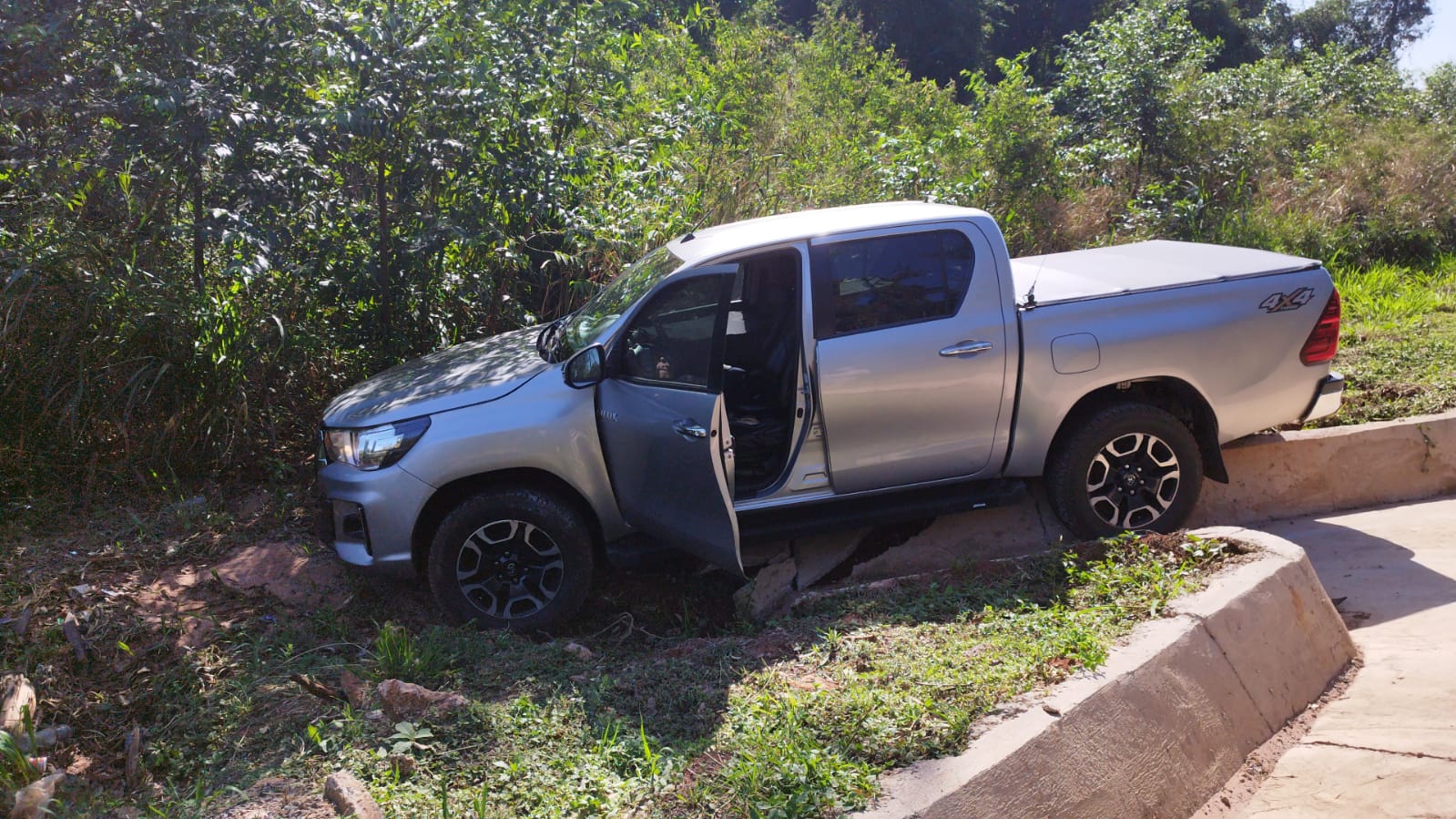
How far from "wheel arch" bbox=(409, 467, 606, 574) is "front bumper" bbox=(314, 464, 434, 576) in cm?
6

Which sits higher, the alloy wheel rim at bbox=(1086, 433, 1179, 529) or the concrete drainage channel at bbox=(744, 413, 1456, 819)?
the alloy wheel rim at bbox=(1086, 433, 1179, 529)

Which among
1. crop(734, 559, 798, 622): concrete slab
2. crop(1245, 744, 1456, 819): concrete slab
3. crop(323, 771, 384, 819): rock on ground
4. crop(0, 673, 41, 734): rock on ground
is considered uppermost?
crop(0, 673, 41, 734): rock on ground

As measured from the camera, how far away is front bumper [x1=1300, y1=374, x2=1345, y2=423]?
5613mm

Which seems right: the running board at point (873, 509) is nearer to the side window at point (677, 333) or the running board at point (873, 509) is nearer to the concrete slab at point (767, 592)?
the concrete slab at point (767, 592)

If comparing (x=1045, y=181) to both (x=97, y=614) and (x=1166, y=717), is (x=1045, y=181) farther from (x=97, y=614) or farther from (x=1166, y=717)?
(x=97, y=614)

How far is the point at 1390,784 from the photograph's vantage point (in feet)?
11.5

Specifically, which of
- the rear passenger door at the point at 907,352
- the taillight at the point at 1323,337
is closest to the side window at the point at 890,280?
the rear passenger door at the point at 907,352

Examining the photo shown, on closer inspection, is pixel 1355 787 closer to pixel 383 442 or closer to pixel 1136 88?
pixel 383 442

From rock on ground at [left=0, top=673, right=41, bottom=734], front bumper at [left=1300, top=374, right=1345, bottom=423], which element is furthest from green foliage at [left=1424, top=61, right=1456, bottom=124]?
rock on ground at [left=0, top=673, right=41, bottom=734]

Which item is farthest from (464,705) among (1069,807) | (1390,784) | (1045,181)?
(1045,181)

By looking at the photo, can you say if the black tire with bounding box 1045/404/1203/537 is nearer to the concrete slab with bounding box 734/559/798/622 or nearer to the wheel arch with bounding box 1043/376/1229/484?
the wheel arch with bounding box 1043/376/1229/484

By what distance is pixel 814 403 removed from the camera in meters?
5.11

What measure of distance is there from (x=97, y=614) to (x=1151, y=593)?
4.61 metres

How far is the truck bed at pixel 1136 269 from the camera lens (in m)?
5.47
